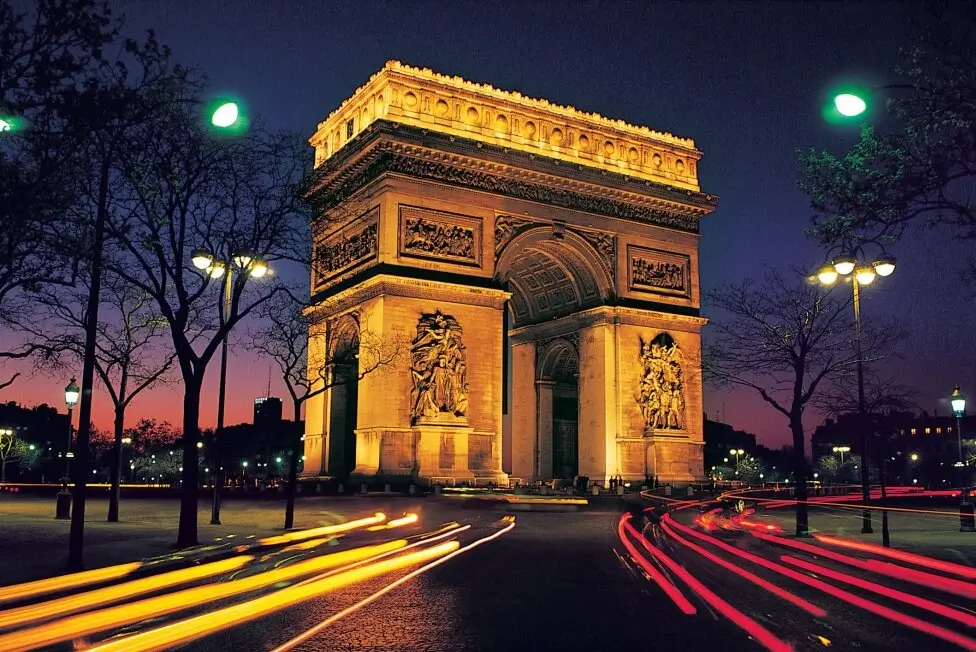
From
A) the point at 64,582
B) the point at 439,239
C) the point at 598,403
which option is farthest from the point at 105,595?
the point at 598,403

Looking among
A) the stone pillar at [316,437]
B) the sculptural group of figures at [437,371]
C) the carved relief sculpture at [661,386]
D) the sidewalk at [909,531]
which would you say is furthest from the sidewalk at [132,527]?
the carved relief sculpture at [661,386]

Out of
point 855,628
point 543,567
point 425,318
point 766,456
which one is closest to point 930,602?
point 855,628

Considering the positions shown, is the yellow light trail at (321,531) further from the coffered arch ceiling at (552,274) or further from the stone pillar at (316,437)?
the coffered arch ceiling at (552,274)

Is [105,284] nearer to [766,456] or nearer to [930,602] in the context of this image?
[930,602]

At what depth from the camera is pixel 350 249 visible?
41531mm

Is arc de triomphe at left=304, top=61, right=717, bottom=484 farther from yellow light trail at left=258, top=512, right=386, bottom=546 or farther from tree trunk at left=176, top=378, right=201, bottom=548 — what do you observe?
tree trunk at left=176, top=378, right=201, bottom=548

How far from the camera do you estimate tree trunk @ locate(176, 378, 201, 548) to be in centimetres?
1727

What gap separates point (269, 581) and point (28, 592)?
2850mm

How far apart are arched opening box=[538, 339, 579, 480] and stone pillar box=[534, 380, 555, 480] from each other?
5cm

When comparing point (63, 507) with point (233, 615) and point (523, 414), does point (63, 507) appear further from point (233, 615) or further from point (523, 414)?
point (523, 414)

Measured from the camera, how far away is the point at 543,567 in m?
14.6

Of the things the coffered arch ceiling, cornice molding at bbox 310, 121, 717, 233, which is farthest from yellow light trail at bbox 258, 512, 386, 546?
the coffered arch ceiling

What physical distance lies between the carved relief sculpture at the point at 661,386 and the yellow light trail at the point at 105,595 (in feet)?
105

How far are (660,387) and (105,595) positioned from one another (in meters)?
36.0
